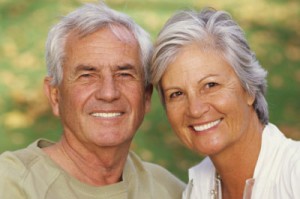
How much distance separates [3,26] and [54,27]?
16.5ft

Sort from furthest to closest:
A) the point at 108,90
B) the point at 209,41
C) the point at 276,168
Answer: the point at 108,90 → the point at 209,41 → the point at 276,168

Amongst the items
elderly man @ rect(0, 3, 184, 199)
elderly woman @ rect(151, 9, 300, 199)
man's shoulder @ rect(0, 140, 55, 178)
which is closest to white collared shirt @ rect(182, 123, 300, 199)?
elderly woman @ rect(151, 9, 300, 199)

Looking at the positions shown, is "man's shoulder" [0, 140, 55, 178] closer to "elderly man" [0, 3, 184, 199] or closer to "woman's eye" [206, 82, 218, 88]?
"elderly man" [0, 3, 184, 199]

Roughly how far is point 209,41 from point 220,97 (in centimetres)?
25

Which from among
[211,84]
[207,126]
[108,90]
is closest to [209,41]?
[211,84]

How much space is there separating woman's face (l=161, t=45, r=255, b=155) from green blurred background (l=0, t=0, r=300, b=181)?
8.84 feet

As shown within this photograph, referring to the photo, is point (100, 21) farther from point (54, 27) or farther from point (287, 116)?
point (287, 116)

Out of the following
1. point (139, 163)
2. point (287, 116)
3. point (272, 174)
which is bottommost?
point (287, 116)

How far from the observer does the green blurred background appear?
651cm

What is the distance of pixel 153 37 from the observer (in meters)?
7.68

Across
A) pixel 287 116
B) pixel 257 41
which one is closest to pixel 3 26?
pixel 257 41

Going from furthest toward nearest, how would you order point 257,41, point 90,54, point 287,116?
point 257,41 → point 287,116 → point 90,54

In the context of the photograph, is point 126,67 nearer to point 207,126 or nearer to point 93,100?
point 93,100

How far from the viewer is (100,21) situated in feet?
11.2
